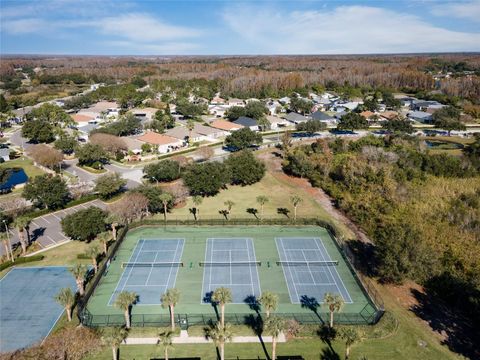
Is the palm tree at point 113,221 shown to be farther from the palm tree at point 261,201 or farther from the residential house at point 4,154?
the residential house at point 4,154

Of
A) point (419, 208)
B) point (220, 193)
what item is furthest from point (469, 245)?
point (220, 193)

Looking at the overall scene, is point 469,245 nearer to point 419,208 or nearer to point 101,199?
point 419,208

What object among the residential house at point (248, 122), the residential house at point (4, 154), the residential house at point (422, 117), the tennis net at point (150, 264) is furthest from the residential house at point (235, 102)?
the tennis net at point (150, 264)

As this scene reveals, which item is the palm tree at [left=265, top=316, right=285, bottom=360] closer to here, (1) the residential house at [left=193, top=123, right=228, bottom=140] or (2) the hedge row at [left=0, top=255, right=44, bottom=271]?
(2) the hedge row at [left=0, top=255, right=44, bottom=271]

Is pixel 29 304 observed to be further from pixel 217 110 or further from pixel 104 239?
pixel 217 110

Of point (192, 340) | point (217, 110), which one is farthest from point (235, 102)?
point (192, 340)
